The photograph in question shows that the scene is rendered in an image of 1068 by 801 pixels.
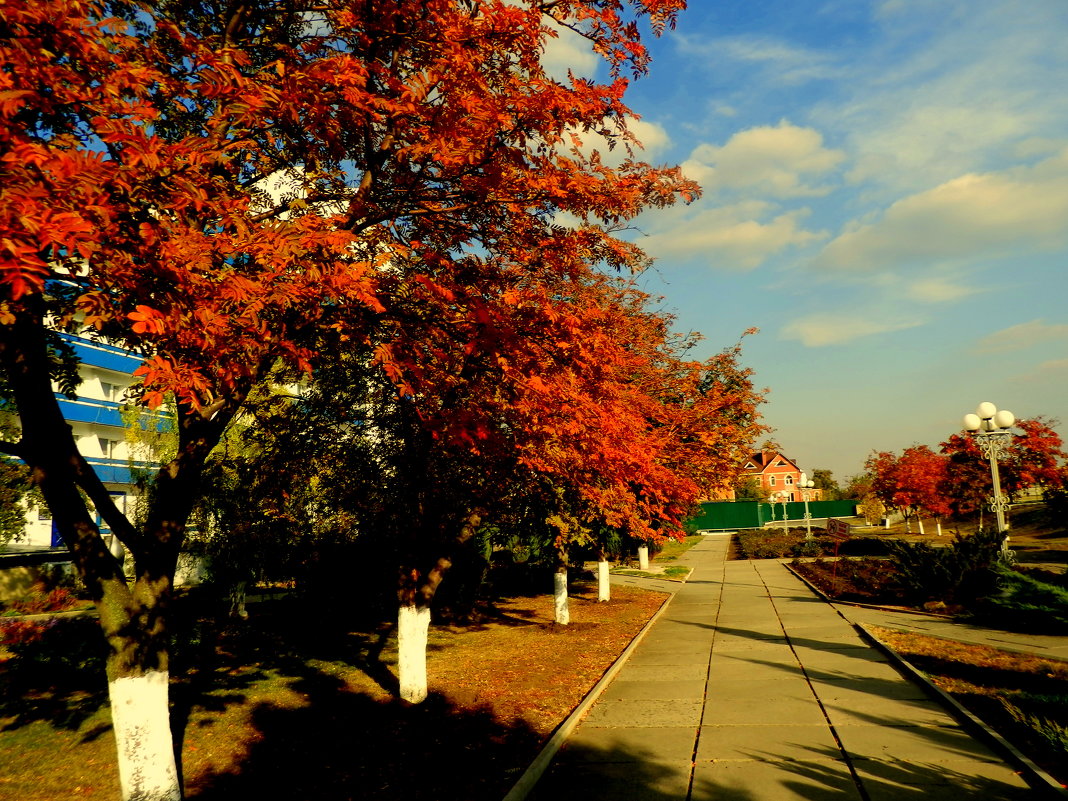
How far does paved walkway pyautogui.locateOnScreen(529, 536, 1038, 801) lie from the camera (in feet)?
20.0

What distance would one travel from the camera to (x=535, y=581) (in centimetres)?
2552

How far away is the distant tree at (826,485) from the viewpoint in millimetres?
92000

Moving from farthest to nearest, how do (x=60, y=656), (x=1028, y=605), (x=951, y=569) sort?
(x=951, y=569)
(x=1028, y=605)
(x=60, y=656)

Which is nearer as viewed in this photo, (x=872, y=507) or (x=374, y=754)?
(x=374, y=754)

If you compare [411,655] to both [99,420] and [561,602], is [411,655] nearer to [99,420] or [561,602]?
[561,602]

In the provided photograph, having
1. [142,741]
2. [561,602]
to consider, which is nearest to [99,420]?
[561,602]

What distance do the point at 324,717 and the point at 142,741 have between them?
3368mm

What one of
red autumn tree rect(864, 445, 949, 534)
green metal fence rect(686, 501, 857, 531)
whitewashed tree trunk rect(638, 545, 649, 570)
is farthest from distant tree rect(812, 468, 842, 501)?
whitewashed tree trunk rect(638, 545, 649, 570)

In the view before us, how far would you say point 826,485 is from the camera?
9362 centimetres

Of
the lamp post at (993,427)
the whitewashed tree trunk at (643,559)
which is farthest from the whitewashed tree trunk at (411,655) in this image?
the whitewashed tree trunk at (643,559)

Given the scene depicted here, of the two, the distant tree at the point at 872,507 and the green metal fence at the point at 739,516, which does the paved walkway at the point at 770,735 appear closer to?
the distant tree at the point at 872,507

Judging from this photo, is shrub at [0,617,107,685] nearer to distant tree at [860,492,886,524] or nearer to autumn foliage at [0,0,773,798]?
autumn foliage at [0,0,773,798]

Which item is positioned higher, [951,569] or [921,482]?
[921,482]

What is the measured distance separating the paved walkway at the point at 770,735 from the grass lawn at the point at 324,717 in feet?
2.65
